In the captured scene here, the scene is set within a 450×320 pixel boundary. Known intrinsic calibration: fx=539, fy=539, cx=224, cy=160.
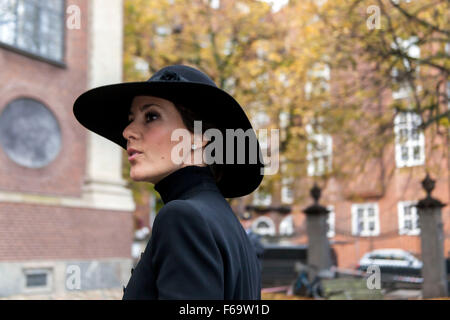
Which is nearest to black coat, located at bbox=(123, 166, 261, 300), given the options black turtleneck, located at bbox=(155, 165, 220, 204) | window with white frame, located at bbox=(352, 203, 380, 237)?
black turtleneck, located at bbox=(155, 165, 220, 204)

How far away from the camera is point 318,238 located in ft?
47.5

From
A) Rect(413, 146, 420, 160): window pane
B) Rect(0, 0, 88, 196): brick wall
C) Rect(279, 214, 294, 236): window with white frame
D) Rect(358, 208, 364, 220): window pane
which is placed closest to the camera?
Rect(0, 0, 88, 196): brick wall

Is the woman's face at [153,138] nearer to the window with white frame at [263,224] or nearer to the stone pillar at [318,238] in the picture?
the stone pillar at [318,238]

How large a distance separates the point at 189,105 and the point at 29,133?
39.5 feet

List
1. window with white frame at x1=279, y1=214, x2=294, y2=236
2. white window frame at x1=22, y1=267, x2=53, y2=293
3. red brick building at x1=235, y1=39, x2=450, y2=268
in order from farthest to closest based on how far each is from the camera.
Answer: window with white frame at x1=279, y1=214, x2=294, y2=236
red brick building at x1=235, y1=39, x2=450, y2=268
white window frame at x1=22, y1=267, x2=53, y2=293

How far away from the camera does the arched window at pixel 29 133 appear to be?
40.3 feet

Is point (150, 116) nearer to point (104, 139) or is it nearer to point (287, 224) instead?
point (104, 139)

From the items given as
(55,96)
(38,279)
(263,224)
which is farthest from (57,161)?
(263,224)

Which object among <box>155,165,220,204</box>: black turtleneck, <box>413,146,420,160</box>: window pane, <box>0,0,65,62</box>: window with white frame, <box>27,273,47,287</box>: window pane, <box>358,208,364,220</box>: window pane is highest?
<box>0,0,65,62</box>: window with white frame

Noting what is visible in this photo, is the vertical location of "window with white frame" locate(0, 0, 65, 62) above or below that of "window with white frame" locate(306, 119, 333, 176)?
above

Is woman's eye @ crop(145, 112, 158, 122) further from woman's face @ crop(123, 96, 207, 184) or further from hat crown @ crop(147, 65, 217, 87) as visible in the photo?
hat crown @ crop(147, 65, 217, 87)

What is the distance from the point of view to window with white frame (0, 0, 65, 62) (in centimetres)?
1251
